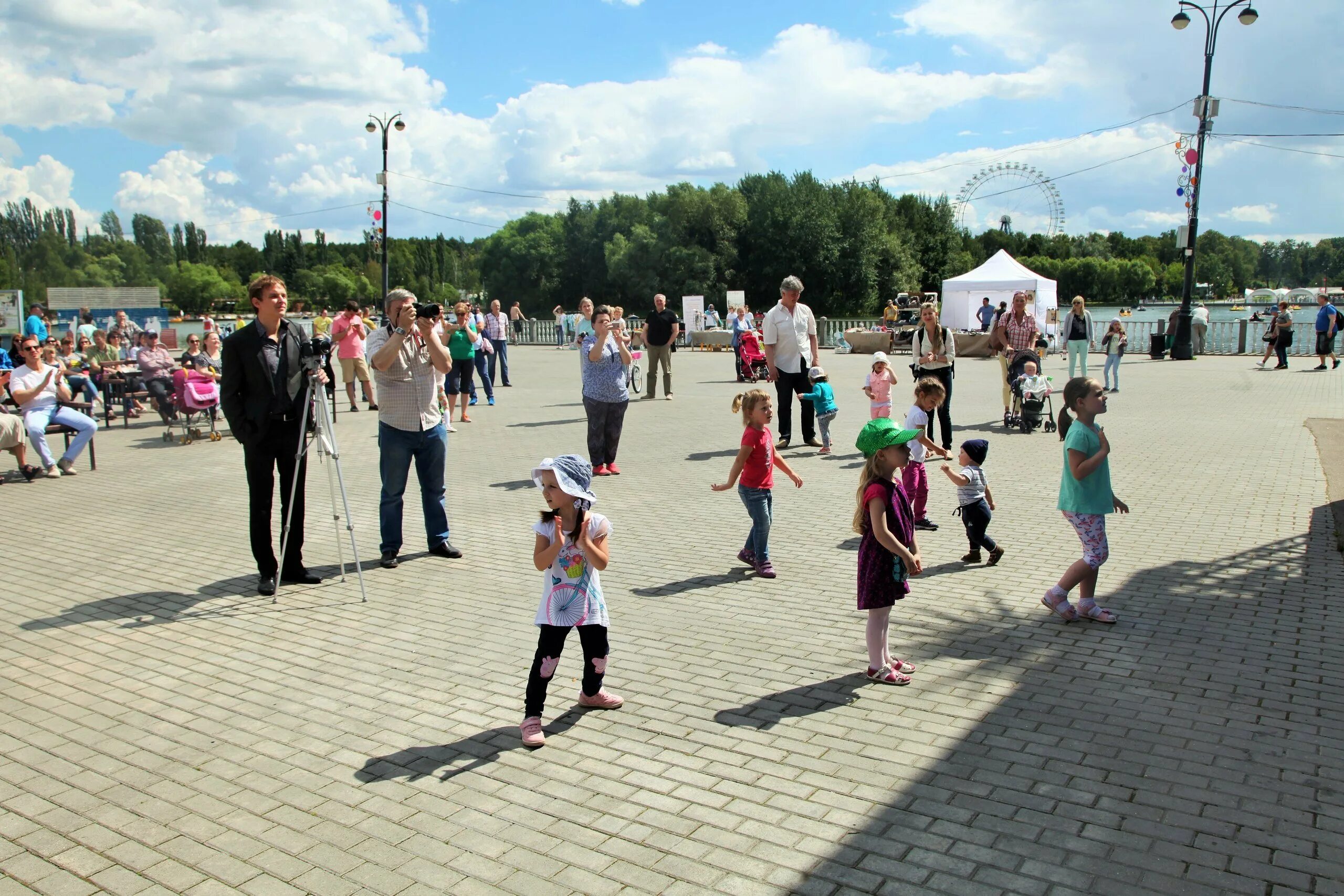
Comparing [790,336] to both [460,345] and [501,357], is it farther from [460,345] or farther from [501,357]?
[501,357]

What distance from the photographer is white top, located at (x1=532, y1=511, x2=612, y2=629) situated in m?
4.23

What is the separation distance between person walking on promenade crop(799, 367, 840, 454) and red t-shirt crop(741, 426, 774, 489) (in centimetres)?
488

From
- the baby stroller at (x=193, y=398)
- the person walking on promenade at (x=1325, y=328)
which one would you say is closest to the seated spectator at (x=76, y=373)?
the baby stroller at (x=193, y=398)

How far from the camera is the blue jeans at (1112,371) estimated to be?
59.5ft

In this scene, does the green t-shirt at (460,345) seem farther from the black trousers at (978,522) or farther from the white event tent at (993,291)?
the white event tent at (993,291)

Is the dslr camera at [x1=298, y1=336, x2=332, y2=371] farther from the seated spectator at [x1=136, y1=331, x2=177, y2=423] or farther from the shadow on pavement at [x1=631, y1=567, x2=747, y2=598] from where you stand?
the seated spectator at [x1=136, y1=331, x2=177, y2=423]

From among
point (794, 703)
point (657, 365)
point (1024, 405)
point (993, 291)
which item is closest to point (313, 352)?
point (794, 703)

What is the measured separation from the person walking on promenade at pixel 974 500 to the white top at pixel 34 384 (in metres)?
10.5

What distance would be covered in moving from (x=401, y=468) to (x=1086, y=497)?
4.61 m

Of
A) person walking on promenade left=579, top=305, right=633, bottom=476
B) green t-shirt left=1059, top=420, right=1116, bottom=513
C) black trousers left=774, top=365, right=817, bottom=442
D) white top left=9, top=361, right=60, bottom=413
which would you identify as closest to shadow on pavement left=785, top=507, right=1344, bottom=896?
green t-shirt left=1059, top=420, right=1116, bottom=513

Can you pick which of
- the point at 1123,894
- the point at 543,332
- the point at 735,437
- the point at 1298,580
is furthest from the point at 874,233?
the point at 1123,894

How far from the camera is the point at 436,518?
7.41m

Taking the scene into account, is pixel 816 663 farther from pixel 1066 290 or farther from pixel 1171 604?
pixel 1066 290

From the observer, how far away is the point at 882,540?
469 cm
